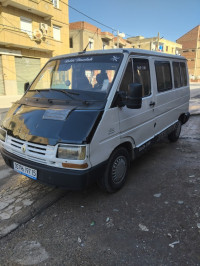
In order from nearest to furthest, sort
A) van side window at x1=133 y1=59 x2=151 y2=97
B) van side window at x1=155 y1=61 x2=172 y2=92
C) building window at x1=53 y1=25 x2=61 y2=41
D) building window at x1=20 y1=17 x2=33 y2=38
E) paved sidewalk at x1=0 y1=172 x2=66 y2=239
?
paved sidewalk at x1=0 y1=172 x2=66 y2=239 → van side window at x1=133 y1=59 x2=151 y2=97 → van side window at x1=155 y1=61 x2=172 y2=92 → building window at x1=20 y1=17 x2=33 y2=38 → building window at x1=53 y1=25 x2=61 y2=41

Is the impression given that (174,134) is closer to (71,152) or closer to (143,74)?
(143,74)

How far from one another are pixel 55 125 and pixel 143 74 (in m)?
1.95

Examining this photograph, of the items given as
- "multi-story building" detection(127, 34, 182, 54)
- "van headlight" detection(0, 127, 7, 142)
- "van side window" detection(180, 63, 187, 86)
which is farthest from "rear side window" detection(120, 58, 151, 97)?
"multi-story building" detection(127, 34, 182, 54)

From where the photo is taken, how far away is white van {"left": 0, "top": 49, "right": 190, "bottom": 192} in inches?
104

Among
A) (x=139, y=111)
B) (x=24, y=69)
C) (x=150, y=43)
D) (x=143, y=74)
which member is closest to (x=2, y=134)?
(x=139, y=111)

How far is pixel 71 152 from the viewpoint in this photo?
102 inches

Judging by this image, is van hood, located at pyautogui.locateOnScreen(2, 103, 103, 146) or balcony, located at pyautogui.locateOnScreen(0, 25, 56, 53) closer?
van hood, located at pyautogui.locateOnScreen(2, 103, 103, 146)

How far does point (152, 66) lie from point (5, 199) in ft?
11.3

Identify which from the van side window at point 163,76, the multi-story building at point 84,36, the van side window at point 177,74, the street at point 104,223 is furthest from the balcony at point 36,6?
the street at point 104,223

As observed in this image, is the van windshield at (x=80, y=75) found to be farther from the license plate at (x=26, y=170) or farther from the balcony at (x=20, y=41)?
the balcony at (x=20, y=41)

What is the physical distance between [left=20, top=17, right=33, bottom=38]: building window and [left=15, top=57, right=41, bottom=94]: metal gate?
2.19 metres

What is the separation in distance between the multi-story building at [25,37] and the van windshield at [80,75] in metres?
15.2

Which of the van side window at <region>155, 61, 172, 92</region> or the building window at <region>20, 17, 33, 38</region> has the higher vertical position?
the building window at <region>20, 17, 33, 38</region>

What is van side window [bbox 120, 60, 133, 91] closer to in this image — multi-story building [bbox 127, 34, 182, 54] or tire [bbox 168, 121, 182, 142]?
tire [bbox 168, 121, 182, 142]
